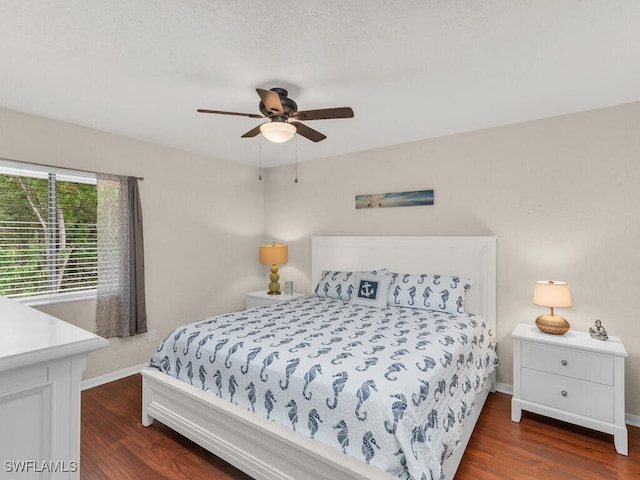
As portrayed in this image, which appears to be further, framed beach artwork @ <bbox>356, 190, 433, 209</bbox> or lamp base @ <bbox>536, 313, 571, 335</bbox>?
framed beach artwork @ <bbox>356, 190, 433, 209</bbox>

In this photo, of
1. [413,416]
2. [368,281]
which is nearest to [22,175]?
[368,281]

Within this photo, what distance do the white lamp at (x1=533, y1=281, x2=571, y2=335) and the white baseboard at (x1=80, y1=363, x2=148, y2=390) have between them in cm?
327

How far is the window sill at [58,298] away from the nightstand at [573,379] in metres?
3.69

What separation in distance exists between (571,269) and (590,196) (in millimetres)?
603

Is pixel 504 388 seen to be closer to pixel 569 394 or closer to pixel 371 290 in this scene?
pixel 569 394

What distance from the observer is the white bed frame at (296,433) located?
1.58 meters

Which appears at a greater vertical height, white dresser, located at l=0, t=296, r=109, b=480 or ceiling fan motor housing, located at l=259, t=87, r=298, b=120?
ceiling fan motor housing, located at l=259, t=87, r=298, b=120

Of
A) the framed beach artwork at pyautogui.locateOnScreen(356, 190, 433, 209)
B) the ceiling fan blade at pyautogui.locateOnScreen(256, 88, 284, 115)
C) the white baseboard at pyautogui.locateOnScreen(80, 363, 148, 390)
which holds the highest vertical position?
the ceiling fan blade at pyautogui.locateOnScreen(256, 88, 284, 115)

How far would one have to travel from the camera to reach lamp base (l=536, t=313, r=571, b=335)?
2.50 m

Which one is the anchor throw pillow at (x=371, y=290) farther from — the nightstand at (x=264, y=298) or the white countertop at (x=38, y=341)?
the white countertop at (x=38, y=341)

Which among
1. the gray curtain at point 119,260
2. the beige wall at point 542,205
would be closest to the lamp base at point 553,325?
the beige wall at point 542,205

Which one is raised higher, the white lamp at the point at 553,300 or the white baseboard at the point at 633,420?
the white lamp at the point at 553,300

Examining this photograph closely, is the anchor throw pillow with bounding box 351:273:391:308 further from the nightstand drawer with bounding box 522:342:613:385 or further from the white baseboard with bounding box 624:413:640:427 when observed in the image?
the white baseboard with bounding box 624:413:640:427

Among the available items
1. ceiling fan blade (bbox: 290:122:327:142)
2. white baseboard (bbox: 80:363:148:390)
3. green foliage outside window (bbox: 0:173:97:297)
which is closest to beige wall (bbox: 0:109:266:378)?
white baseboard (bbox: 80:363:148:390)
